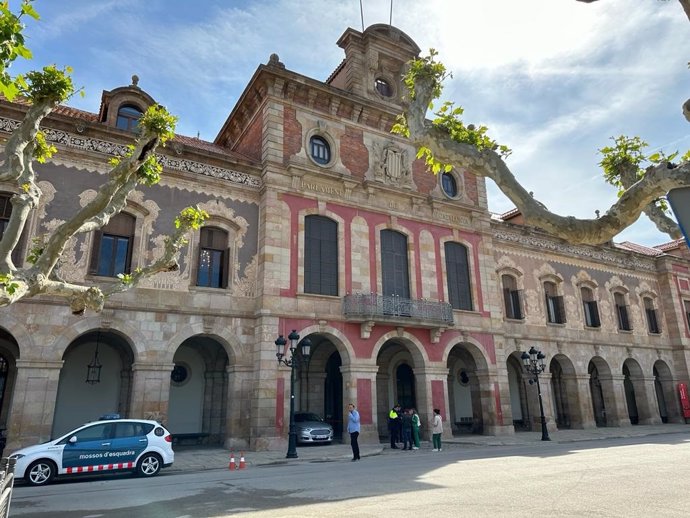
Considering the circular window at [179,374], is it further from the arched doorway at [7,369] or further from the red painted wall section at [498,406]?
the red painted wall section at [498,406]

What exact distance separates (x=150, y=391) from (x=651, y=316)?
30.9 metres

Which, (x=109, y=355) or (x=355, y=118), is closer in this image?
(x=109, y=355)

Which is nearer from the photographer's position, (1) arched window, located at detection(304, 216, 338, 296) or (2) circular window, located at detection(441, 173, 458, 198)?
(1) arched window, located at detection(304, 216, 338, 296)

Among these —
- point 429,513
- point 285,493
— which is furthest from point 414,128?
point 285,493

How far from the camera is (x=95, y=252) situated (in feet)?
53.9

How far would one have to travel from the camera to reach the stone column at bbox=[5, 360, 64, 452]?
1391 centimetres

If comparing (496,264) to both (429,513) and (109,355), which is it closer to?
(109,355)

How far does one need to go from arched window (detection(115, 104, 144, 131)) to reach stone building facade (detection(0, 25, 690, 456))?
0.16 feet

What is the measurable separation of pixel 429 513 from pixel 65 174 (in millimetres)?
15399

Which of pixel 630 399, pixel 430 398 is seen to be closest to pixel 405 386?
pixel 430 398

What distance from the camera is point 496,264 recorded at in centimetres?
2580

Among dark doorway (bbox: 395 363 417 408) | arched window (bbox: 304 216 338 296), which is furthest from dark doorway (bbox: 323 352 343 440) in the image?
arched window (bbox: 304 216 338 296)

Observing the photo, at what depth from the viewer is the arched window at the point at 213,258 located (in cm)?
1822

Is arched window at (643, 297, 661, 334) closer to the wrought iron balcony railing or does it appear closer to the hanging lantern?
the wrought iron balcony railing
